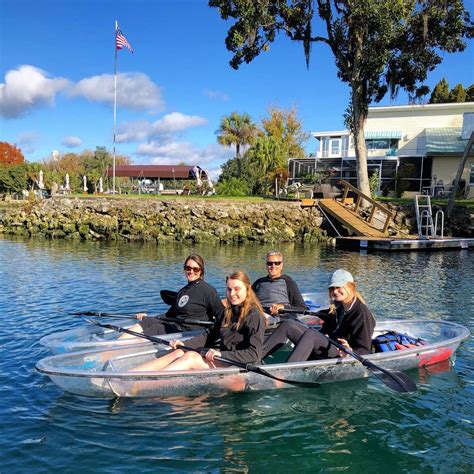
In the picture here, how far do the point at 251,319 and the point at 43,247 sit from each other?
1775 centimetres

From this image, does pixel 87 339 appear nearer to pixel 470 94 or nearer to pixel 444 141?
pixel 444 141

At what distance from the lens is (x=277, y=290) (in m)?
8.18

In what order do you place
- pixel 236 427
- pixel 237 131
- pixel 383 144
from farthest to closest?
pixel 237 131 → pixel 383 144 → pixel 236 427

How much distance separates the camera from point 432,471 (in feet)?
14.8

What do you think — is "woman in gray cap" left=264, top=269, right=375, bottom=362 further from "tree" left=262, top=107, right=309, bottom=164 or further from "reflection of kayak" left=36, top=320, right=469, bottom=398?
"tree" left=262, top=107, right=309, bottom=164

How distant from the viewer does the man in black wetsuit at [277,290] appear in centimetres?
804

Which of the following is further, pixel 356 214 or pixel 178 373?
pixel 356 214

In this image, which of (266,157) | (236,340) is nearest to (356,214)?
(266,157)

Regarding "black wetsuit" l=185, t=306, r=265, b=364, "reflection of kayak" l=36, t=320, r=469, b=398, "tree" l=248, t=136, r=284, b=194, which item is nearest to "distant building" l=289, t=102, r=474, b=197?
"tree" l=248, t=136, r=284, b=194

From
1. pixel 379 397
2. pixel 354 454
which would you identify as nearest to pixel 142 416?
pixel 354 454

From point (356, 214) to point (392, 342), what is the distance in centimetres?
2045

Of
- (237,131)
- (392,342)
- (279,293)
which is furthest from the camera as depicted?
(237,131)

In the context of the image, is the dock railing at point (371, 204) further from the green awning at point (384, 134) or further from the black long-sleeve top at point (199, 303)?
→ the black long-sleeve top at point (199, 303)

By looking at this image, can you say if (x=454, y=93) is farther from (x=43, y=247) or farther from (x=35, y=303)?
(x=35, y=303)
